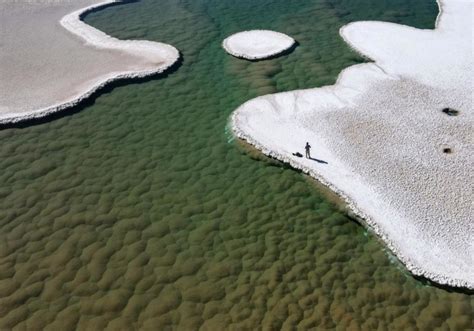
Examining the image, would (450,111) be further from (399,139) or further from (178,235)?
(178,235)

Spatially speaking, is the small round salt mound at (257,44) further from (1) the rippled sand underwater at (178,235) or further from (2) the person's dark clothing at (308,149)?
(2) the person's dark clothing at (308,149)

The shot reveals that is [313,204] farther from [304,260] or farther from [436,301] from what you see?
[436,301]

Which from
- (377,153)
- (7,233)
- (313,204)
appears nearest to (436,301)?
(313,204)

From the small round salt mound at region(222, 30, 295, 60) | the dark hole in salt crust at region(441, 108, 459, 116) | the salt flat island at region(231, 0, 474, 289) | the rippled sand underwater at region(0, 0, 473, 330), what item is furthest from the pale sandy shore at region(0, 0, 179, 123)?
the dark hole in salt crust at region(441, 108, 459, 116)

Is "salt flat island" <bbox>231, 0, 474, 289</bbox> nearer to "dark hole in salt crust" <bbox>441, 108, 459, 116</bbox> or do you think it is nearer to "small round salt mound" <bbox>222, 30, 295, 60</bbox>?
"dark hole in salt crust" <bbox>441, 108, 459, 116</bbox>

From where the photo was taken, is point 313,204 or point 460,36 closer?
point 313,204

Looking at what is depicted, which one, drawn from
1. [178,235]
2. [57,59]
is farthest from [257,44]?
[178,235]
